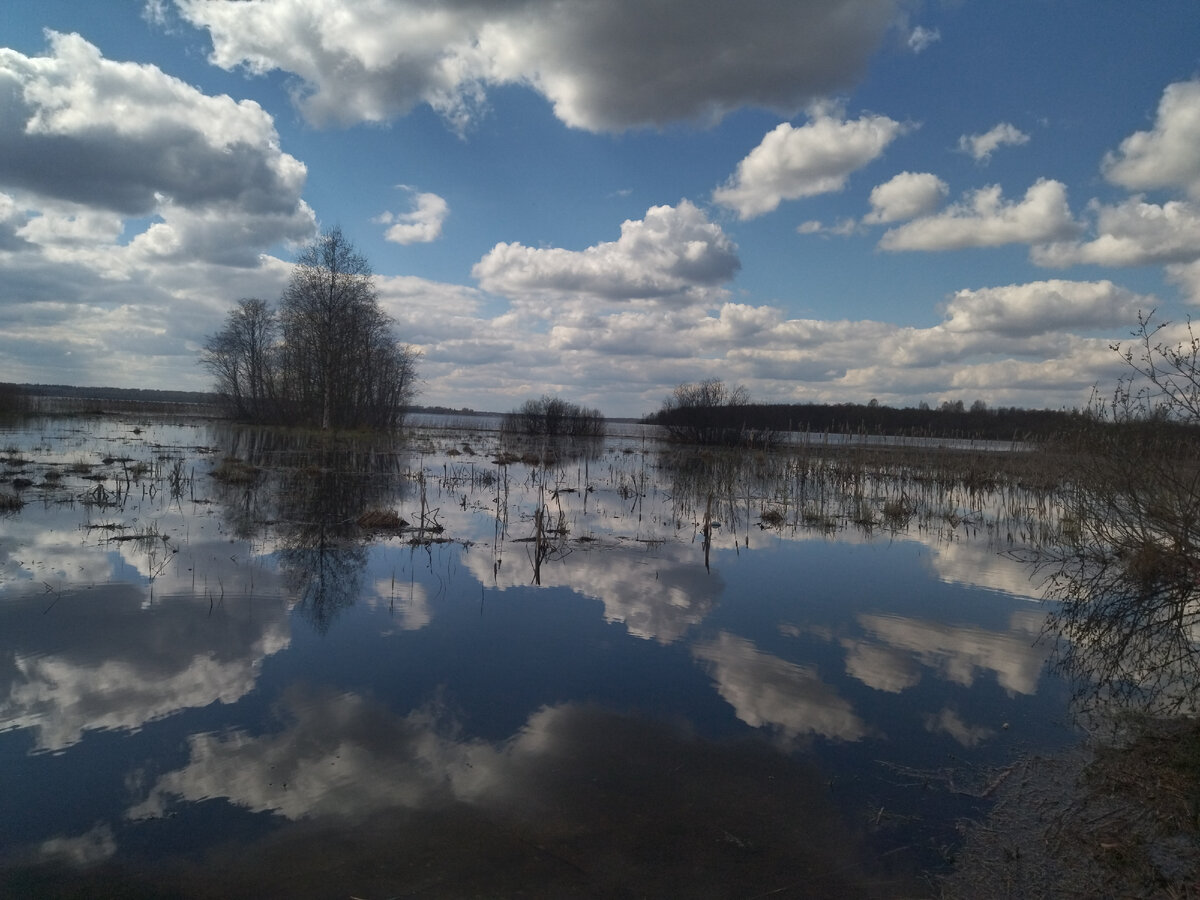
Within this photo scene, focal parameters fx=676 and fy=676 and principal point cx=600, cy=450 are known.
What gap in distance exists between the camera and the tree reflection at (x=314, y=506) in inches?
300

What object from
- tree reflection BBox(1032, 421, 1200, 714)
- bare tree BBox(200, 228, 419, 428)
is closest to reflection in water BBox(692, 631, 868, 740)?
tree reflection BBox(1032, 421, 1200, 714)

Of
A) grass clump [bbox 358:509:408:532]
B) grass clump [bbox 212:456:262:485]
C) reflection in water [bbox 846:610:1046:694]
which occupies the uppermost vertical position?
grass clump [bbox 212:456:262:485]

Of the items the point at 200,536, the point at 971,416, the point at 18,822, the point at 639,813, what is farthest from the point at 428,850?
the point at 971,416

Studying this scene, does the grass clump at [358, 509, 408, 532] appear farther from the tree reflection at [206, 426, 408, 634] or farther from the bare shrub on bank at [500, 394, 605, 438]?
the bare shrub on bank at [500, 394, 605, 438]

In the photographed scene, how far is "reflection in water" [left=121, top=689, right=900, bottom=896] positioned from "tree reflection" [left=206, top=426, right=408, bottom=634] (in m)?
2.38

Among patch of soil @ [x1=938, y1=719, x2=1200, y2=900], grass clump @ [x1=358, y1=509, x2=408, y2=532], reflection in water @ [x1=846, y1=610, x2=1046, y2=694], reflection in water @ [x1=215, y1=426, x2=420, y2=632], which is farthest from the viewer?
grass clump @ [x1=358, y1=509, x2=408, y2=532]

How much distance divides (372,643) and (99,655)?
1.98 metres

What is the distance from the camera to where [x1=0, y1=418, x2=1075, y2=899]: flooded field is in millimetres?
3090

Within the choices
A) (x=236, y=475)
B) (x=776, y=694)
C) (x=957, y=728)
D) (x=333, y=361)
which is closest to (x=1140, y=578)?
(x=957, y=728)

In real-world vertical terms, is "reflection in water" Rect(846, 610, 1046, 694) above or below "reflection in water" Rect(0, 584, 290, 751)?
below

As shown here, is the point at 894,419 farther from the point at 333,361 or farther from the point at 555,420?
the point at 333,361

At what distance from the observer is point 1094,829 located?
3.41 meters

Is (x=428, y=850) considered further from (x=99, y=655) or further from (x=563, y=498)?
(x=563, y=498)

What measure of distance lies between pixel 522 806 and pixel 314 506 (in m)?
10.8
